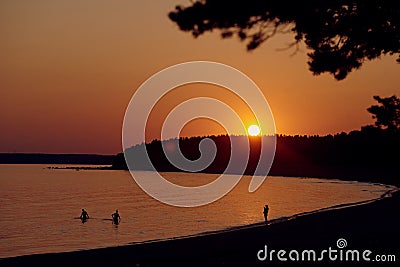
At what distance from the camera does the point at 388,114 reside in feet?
61.4

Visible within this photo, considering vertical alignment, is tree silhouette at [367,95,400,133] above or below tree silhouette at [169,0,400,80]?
below

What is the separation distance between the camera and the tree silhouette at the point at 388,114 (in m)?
18.7

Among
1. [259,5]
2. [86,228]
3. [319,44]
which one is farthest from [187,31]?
[86,228]

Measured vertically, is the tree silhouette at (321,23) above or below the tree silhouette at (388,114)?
above

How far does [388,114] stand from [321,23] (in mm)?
4729

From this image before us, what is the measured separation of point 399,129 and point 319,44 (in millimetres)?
4379

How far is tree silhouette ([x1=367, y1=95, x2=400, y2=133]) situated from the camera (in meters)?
18.7

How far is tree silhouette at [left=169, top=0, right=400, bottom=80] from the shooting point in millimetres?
14000

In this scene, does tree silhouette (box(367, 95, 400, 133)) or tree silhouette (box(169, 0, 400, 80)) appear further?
tree silhouette (box(367, 95, 400, 133))

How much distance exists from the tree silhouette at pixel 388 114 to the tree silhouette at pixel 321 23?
2.72 m

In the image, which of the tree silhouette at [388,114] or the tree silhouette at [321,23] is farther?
the tree silhouette at [388,114]

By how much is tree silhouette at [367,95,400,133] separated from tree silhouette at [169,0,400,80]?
272 cm

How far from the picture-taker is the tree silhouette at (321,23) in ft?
45.9

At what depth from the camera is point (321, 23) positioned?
1542cm
